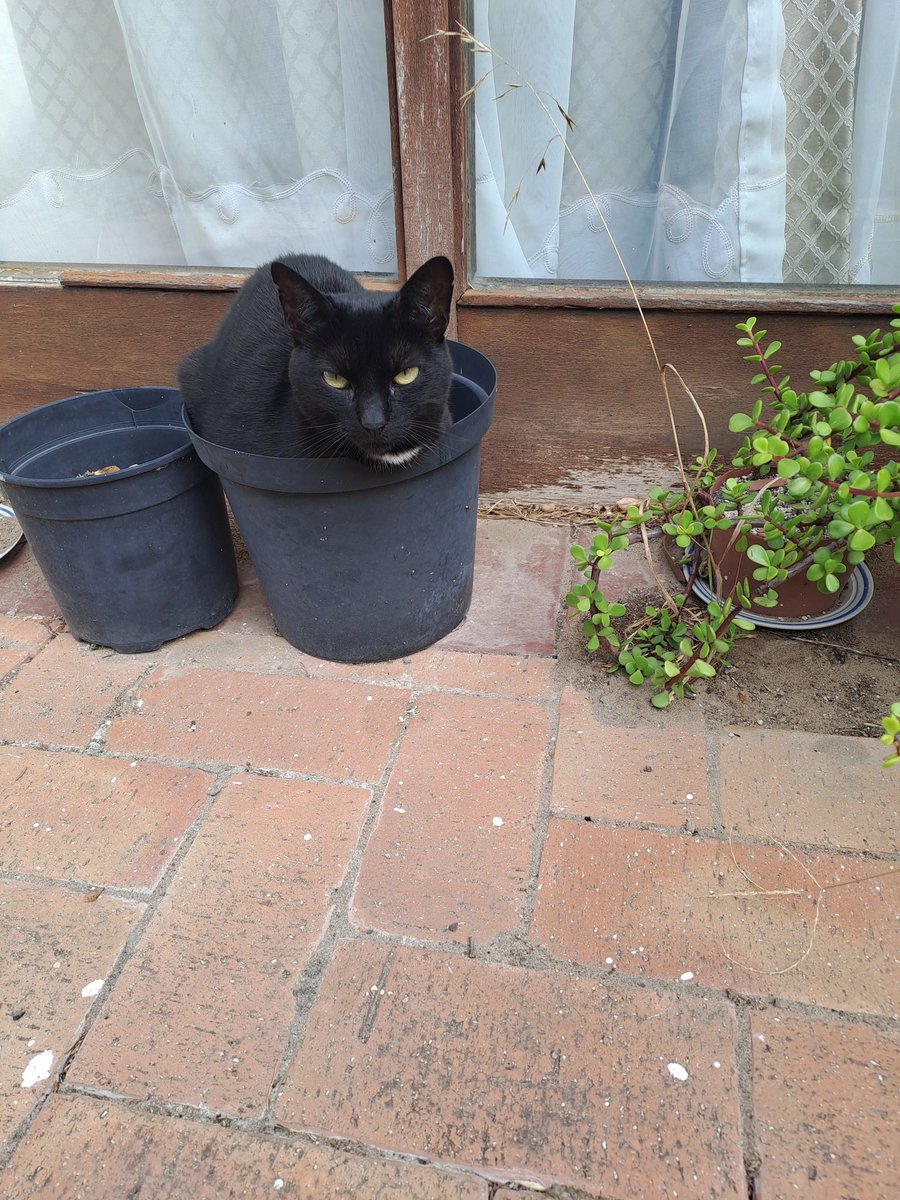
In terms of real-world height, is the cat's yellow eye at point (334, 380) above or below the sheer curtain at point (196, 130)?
below

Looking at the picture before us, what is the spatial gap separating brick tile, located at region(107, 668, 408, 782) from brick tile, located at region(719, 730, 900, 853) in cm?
65

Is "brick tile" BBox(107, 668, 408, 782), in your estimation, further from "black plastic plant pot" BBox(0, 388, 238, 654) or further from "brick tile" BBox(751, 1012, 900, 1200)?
"brick tile" BBox(751, 1012, 900, 1200)

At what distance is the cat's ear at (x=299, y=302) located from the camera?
1.31m

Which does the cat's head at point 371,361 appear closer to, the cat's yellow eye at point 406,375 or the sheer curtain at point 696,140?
the cat's yellow eye at point 406,375

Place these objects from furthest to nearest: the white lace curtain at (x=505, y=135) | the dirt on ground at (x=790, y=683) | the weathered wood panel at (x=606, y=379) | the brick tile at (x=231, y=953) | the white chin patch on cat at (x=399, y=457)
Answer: the weathered wood panel at (x=606, y=379), the white lace curtain at (x=505, y=135), the dirt on ground at (x=790, y=683), the white chin patch on cat at (x=399, y=457), the brick tile at (x=231, y=953)

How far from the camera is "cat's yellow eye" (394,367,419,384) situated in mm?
1406

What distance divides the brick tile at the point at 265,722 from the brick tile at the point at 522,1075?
431 mm

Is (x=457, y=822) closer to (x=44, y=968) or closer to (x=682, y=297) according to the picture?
(x=44, y=968)

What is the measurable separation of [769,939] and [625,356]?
4.56ft

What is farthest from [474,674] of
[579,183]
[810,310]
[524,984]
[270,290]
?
[579,183]

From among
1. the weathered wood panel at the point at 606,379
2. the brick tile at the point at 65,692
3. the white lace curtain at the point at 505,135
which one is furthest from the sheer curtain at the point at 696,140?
the brick tile at the point at 65,692

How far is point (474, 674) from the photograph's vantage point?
1742mm

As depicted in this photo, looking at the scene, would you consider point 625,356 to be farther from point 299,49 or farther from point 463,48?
point 299,49

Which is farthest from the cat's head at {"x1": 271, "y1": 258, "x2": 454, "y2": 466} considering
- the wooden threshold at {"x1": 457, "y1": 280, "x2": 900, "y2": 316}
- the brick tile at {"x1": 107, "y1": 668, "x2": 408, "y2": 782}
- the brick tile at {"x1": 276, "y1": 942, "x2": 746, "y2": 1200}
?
the brick tile at {"x1": 276, "y1": 942, "x2": 746, "y2": 1200}
